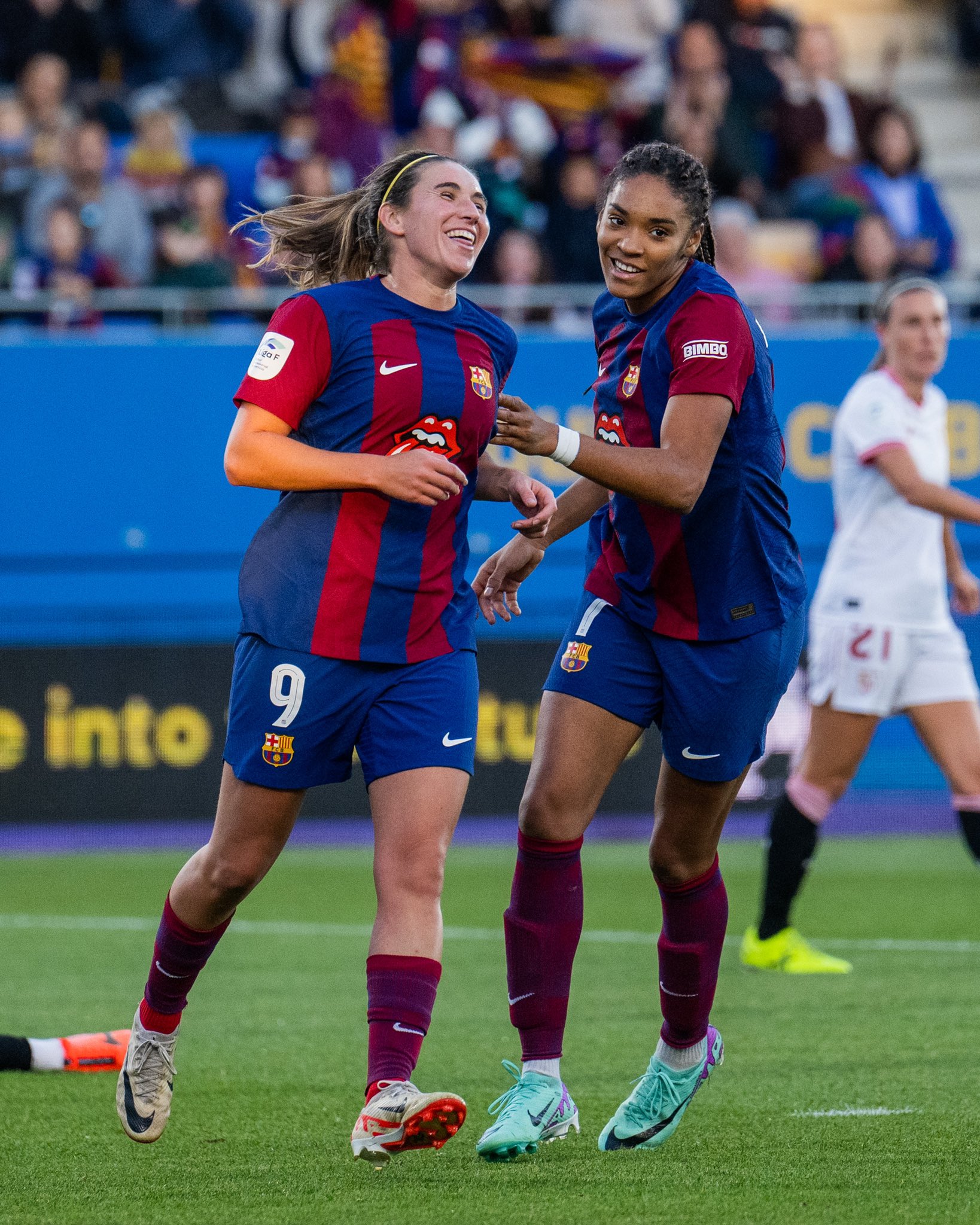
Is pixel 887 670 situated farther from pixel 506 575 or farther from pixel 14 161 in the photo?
pixel 14 161

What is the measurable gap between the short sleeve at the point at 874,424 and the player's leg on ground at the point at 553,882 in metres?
2.96

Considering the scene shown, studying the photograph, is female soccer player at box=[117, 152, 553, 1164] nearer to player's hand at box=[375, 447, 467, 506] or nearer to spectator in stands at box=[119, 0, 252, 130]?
player's hand at box=[375, 447, 467, 506]

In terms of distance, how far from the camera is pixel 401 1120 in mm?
3658

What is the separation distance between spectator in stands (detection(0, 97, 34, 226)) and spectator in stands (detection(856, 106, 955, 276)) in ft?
19.3

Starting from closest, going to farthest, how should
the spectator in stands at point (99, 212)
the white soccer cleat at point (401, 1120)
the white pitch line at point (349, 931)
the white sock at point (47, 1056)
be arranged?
1. the white soccer cleat at point (401, 1120)
2. the white sock at point (47, 1056)
3. the white pitch line at point (349, 931)
4. the spectator in stands at point (99, 212)

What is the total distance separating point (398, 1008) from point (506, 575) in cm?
115

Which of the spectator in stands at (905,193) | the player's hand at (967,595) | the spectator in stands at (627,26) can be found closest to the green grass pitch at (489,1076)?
the player's hand at (967,595)

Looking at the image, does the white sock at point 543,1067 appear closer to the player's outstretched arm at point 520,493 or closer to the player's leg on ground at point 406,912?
the player's leg on ground at point 406,912

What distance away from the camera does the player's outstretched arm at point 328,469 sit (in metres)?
3.85

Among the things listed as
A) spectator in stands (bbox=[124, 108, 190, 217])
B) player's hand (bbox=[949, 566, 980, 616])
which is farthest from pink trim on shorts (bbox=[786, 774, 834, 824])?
spectator in stands (bbox=[124, 108, 190, 217])

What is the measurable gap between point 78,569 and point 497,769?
8.89 feet

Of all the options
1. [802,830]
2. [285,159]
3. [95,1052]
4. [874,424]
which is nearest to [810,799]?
[802,830]

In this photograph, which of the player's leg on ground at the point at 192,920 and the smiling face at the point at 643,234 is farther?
the smiling face at the point at 643,234

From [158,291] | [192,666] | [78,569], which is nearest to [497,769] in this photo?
[192,666]
